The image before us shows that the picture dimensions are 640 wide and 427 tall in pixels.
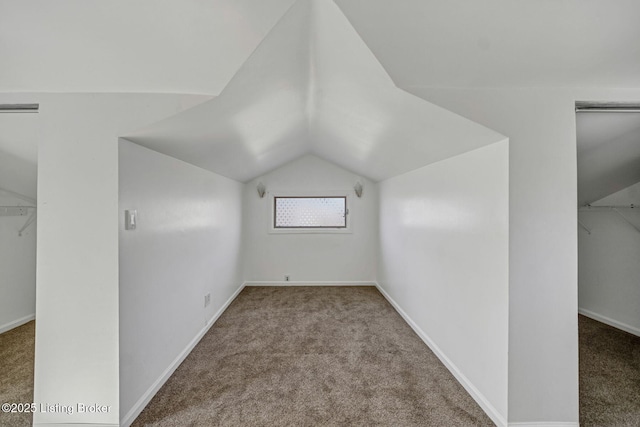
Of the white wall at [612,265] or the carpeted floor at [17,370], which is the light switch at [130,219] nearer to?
the carpeted floor at [17,370]

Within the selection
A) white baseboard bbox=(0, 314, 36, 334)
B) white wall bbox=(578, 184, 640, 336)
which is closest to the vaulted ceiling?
white wall bbox=(578, 184, 640, 336)

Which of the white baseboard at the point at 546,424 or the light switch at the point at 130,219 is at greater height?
the light switch at the point at 130,219

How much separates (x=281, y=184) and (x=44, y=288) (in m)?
3.23

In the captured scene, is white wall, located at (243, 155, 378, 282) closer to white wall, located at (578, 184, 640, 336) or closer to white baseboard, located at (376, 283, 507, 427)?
white baseboard, located at (376, 283, 507, 427)

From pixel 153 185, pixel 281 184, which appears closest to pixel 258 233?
pixel 281 184

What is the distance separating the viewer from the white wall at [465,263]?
155cm

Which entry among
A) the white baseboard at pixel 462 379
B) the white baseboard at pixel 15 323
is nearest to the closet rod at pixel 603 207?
the white baseboard at pixel 462 379

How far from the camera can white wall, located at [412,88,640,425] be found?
1.47m

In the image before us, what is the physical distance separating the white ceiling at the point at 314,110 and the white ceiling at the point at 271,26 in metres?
0.11

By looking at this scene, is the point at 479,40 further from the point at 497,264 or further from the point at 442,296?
the point at 442,296

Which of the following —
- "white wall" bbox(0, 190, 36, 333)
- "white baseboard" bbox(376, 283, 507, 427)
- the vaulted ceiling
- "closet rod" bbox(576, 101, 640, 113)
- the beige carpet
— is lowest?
the beige carpet

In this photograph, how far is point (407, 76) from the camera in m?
1.42

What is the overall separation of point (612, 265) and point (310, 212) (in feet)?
12.2

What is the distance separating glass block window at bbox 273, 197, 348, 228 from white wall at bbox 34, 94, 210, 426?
3.07 m
